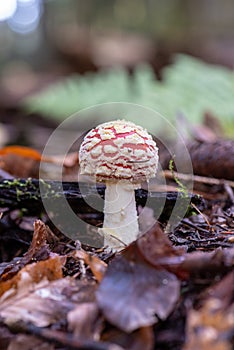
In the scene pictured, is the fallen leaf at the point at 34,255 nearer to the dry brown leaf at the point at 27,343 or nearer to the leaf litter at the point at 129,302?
the leaf litter at the point at 129,302

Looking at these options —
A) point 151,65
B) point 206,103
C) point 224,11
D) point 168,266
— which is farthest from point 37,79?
point 168,266

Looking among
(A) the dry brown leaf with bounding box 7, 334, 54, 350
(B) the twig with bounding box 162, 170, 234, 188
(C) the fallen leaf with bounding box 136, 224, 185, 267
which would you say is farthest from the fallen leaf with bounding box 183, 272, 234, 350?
(B) the twig with bounding box 162, 170, 234, 188

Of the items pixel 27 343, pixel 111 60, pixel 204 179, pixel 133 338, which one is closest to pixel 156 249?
pixel 133 338

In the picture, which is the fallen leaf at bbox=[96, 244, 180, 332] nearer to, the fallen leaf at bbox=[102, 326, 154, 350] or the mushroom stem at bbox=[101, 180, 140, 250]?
the fallen leaf at bbox=[102, 326, 154, 350]

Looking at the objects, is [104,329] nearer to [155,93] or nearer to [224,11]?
[155,93]

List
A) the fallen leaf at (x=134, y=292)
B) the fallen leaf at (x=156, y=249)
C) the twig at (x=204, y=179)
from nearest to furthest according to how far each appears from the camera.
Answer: the fallen leaf at (x=134, y=292)
the fallen leaf at (x=156, y=249)
the twig at (x=204, y=179)

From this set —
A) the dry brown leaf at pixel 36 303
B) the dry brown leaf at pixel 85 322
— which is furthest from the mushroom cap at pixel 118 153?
the dry brown leaf at pixel 85 322

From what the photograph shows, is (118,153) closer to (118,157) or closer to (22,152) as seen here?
(118,157)
